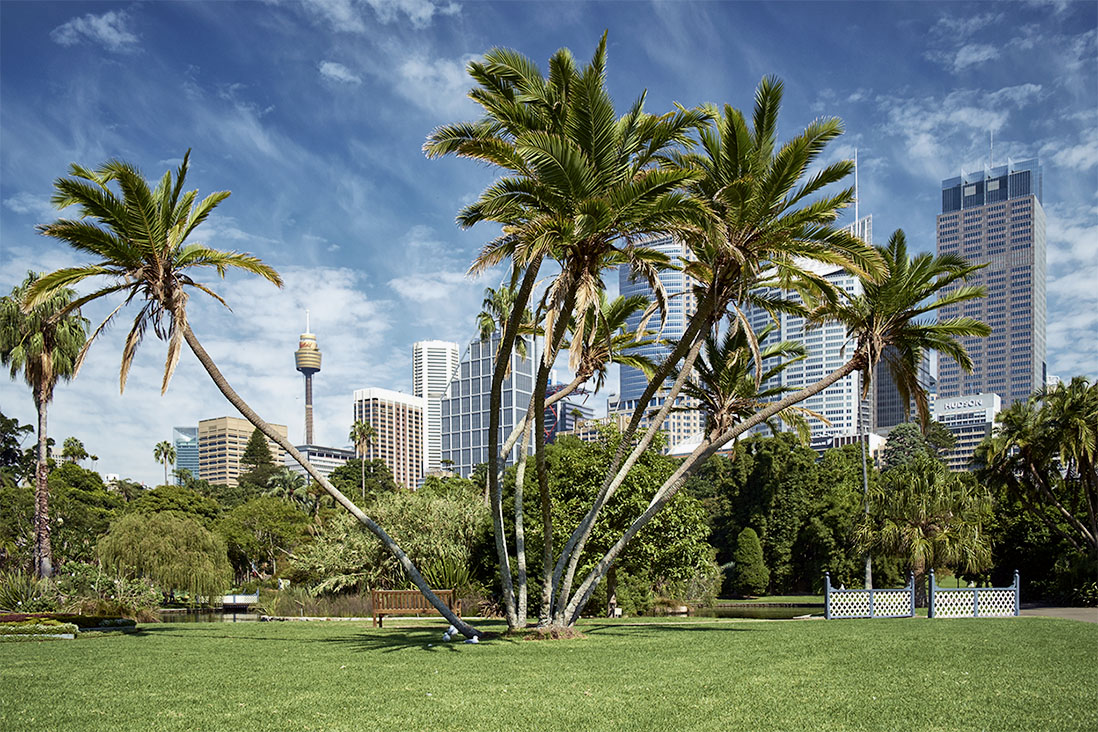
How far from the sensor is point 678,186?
47.4 feet

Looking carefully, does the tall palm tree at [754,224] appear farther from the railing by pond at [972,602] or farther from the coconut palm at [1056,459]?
the coconut palm at [1056,459]

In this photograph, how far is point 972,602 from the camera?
24.0 metres

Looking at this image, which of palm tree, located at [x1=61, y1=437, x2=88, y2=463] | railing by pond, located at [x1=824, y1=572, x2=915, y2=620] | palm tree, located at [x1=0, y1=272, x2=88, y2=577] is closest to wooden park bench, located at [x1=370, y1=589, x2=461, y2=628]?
railing by pond, located at [x1=824, y1=572, x2=915, y2=620]

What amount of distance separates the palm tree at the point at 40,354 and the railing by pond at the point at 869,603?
1000 inches

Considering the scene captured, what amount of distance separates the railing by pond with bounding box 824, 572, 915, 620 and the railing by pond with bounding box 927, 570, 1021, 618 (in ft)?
2.15

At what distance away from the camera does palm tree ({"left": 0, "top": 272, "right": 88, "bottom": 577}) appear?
29109mm

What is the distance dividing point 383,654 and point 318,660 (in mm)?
Result: 1257

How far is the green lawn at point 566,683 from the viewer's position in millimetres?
7488

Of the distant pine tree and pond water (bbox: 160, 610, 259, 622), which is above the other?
pond water (bbox: 160, 610, 259, 622)

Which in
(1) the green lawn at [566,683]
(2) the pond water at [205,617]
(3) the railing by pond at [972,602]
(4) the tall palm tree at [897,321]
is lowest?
(2) the pond water at [205,617]

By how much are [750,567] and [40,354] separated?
3866 centimetres

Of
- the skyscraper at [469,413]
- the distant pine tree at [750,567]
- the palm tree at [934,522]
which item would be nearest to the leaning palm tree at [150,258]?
the palm tree at [934,522]

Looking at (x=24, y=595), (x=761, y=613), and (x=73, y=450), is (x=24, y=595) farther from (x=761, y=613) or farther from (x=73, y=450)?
(x=73, y=450)

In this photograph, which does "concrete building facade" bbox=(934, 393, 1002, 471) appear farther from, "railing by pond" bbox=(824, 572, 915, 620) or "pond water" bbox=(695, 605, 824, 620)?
"railing by pond" bbox=(824, 572, 915, 620)
